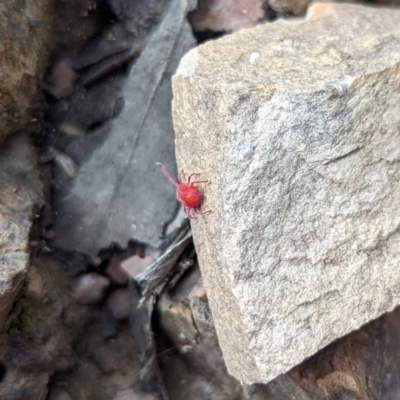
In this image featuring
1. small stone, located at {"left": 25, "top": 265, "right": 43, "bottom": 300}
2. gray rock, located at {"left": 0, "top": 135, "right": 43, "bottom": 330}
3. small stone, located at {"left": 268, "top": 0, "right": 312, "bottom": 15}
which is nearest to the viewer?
gray rock, located at {"left": 0, "top": 135, "right": 43, "bottom": 330}

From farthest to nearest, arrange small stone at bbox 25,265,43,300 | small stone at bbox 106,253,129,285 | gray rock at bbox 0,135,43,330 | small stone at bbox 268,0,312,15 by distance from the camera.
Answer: small stone at bbox 106,253,129,285, small stone at bbox 268,0,312,15, small stone at bbox 25,265,43,300, gray rock at bbox 0,135,43,330

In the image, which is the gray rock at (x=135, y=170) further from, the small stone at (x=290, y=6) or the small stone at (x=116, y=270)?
the small stone at (x=290, y=6)

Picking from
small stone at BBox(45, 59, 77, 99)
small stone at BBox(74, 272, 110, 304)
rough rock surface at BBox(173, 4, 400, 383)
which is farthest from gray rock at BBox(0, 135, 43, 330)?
rough rock surface at BBox(173, 4, 400, 383)

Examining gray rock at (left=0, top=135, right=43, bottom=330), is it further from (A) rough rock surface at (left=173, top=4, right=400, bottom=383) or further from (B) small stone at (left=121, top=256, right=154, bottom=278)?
(A) rough rock surface at (left=173, top=4, right=400, bottom=383)

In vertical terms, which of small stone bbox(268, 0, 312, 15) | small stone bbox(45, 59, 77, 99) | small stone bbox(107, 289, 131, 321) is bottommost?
small stone bbox(107, 289, 131, 321)

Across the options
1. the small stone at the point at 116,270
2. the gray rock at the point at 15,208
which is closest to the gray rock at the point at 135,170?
the small stone at the point at 116,270

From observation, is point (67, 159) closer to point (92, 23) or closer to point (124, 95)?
point (124, 95)

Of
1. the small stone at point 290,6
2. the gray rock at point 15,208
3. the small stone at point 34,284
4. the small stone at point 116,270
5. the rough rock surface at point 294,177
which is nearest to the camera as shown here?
the rough rock surface at point 294,177

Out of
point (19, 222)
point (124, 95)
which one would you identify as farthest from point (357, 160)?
point (19, 222)
